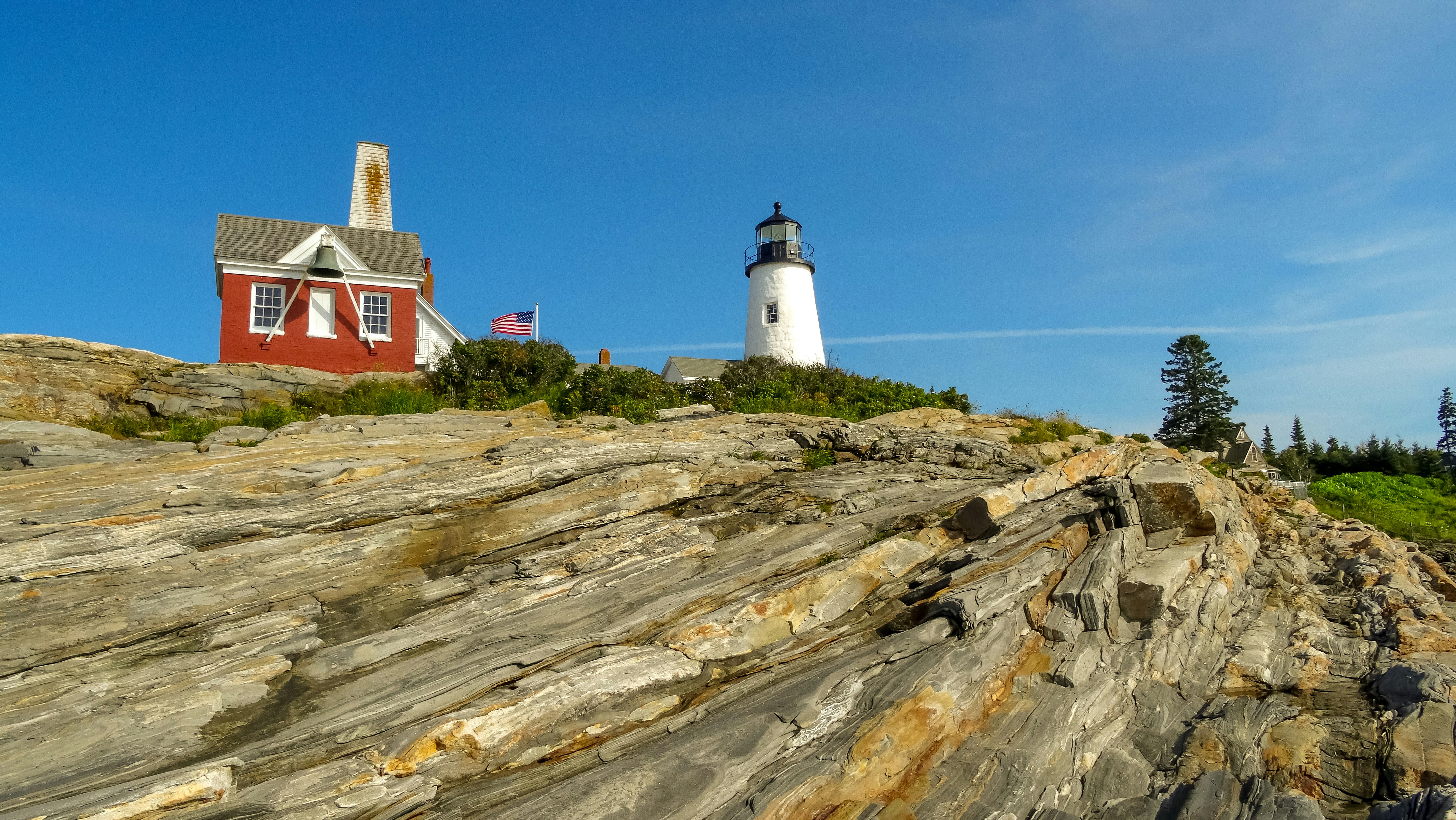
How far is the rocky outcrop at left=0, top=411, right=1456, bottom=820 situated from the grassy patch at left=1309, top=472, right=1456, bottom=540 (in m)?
23.5

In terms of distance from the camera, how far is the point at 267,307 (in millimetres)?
26031

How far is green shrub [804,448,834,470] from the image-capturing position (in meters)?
15.8

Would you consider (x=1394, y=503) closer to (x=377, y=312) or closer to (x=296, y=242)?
(x=377, y=312)

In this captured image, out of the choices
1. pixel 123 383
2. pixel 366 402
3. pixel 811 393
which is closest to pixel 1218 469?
pixel 811 393

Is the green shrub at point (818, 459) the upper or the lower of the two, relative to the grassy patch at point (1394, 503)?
upper

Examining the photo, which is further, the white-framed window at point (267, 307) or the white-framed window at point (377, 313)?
the white-framed window at point (377, 313)

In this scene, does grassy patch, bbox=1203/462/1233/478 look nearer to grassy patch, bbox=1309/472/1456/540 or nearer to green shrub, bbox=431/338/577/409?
grassy patch, bbox=1309/472/1456/540

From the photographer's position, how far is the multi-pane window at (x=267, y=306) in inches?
1015

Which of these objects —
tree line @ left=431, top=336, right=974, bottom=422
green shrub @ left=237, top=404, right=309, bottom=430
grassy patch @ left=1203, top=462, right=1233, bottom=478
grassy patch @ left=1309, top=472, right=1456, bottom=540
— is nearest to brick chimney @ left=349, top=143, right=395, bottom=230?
tree line @ left=431, top=336, right=974, bottom=422

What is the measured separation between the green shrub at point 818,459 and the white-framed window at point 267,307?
1858 cm

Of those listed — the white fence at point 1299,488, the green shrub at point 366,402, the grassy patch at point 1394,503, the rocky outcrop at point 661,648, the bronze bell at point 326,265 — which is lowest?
the grassy patch at point 1394,503

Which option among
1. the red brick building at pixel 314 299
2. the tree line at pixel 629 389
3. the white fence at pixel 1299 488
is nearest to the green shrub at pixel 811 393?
the tree line at pixel 629 389

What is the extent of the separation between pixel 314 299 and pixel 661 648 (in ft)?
73.3

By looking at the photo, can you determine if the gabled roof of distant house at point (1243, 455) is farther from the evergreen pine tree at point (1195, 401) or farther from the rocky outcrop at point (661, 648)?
the rocky outcrop at point (661, 648)
